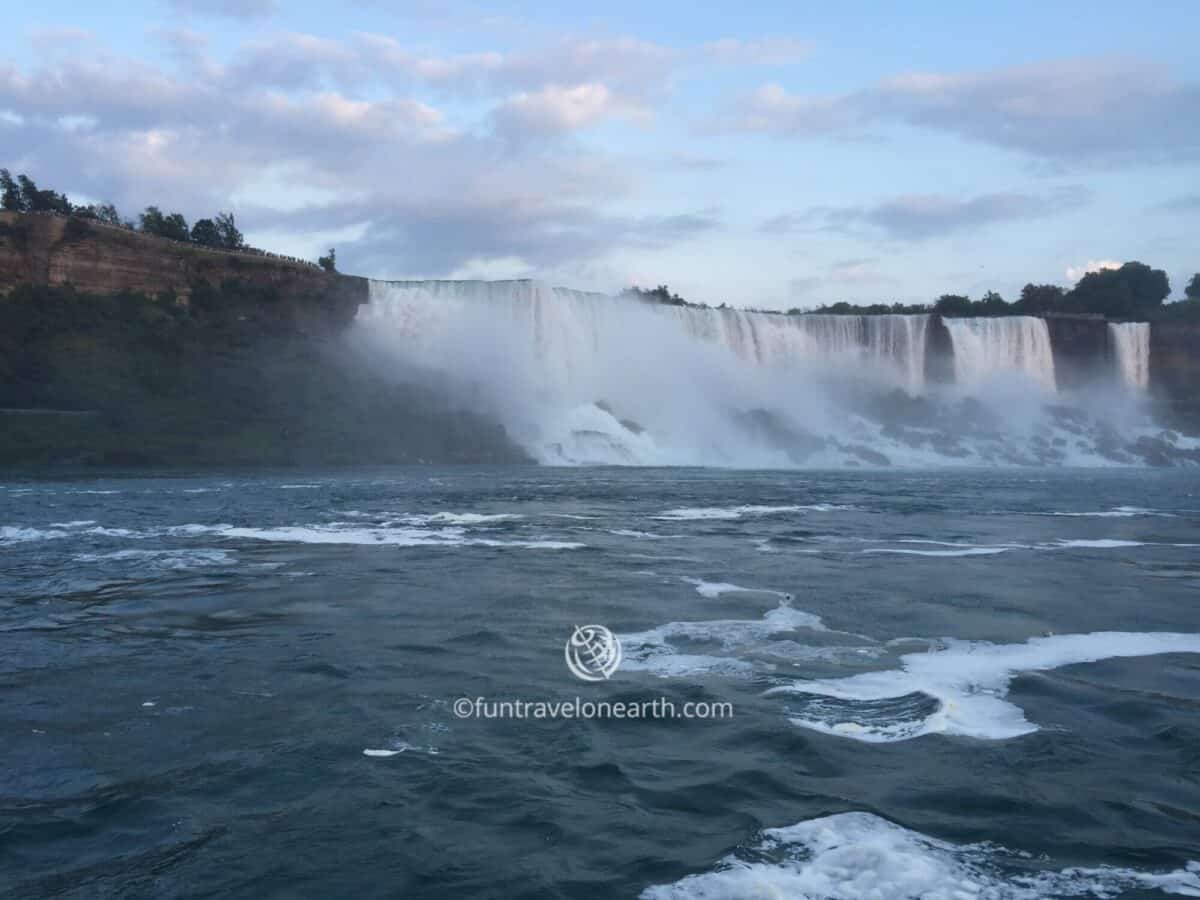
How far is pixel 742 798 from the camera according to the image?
516cm

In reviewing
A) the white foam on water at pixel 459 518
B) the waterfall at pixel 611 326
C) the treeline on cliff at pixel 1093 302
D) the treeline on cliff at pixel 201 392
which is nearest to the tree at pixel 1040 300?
the treeline on cliff at pixel 1093 302

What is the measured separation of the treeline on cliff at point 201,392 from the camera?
36938mm

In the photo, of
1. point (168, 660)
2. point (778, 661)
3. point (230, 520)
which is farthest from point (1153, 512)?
point (168, 660)

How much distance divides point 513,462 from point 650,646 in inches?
1284

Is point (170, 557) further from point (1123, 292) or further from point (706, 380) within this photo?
point (1123, 292)

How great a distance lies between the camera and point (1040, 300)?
74062 mm

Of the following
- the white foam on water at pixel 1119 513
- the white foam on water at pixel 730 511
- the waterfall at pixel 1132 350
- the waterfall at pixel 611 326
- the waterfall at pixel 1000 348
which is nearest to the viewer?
the white foam on water at pixel 730 511

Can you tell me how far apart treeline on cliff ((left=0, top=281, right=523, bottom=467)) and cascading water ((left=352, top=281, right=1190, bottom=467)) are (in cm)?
274

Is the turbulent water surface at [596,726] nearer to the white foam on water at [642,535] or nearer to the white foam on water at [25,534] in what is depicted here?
the white foam on water at [25,534]

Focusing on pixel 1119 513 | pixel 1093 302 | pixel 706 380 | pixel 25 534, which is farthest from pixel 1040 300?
pixel 25 534

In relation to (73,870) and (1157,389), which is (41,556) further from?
(1157,389)

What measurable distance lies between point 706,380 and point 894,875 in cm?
4536

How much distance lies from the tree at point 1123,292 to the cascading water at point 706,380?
18.8 m

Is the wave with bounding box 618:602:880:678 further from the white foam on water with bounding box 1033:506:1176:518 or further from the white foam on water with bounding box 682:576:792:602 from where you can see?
the white foam on water with bounding box 1033:506:1176:518
